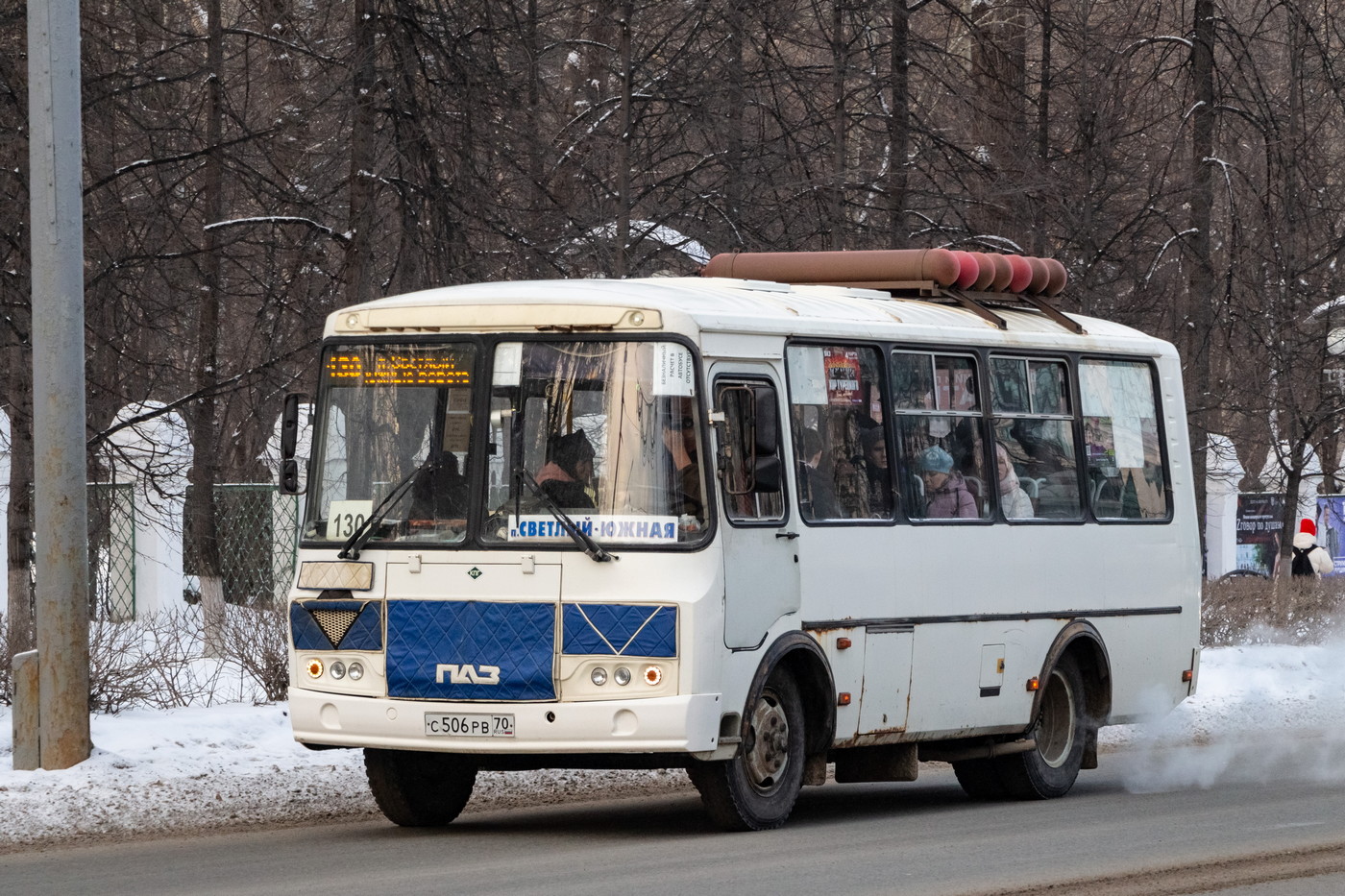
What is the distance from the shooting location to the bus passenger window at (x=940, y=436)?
12.2 m

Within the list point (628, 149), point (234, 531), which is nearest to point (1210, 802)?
point (628, 149)

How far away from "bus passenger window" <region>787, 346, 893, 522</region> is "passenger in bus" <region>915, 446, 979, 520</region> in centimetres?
40

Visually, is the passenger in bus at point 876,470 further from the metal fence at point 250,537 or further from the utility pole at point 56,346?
the metal fence at point 250,537

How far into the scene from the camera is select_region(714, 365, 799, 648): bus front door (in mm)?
10414

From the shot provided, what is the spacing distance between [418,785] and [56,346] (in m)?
3.10

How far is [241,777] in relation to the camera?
1172 centimetres

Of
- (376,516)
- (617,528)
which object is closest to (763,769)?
(617,528)

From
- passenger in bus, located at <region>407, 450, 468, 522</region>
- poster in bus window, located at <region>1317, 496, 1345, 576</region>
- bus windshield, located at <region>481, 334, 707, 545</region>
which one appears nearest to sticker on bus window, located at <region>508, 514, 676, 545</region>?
bus windshield, located at <region>481, 334, 707, 545</region>

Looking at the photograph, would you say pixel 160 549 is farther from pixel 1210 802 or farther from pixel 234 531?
pixel 1210 802

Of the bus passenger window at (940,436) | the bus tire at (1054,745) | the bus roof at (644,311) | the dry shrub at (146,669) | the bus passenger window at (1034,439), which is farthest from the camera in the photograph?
the bus tire at (1054,745)

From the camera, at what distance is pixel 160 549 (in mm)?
22984

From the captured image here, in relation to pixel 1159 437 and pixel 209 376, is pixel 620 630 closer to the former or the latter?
pixel 1159 437

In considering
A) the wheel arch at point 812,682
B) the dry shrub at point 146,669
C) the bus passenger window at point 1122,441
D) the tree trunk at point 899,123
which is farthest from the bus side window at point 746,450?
the tree trunk at point 899,123

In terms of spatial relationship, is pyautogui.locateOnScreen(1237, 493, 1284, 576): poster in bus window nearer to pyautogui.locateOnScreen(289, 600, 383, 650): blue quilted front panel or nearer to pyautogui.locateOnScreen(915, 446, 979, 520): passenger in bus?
pyautogui.locateOnScreen(915, 446, 979, 520): passenger in bus
